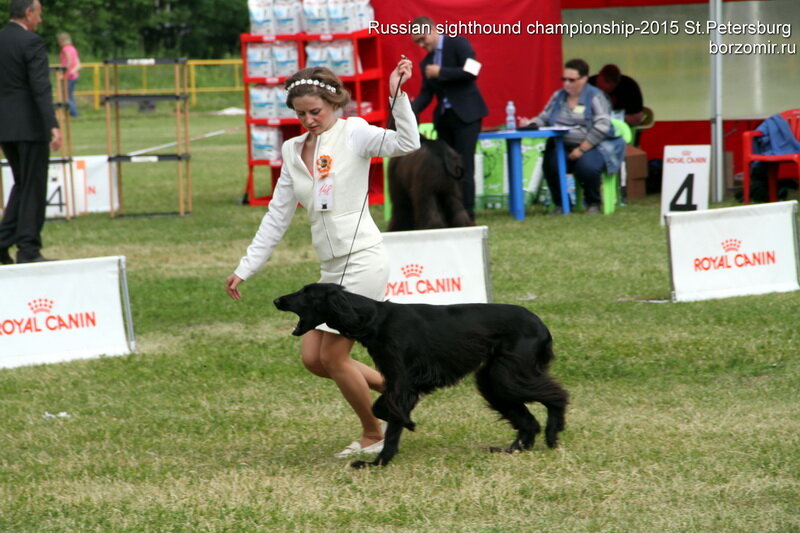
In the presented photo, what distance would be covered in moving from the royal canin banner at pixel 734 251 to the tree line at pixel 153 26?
3778cm

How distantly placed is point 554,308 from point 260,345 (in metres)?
1.95

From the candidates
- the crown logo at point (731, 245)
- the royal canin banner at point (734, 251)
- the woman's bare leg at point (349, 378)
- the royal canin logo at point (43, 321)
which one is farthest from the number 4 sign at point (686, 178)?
the woman's bare leg at point (349, 378)

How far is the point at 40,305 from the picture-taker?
641cm

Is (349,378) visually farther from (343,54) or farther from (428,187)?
(343,54)

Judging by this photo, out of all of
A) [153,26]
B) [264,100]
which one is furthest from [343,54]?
[153,26]

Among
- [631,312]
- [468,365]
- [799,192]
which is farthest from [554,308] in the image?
[799,192]

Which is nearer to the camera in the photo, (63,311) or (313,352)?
(313,352)

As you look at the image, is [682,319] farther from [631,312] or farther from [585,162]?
[585,162]

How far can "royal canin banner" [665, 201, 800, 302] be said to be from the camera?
7.41 m

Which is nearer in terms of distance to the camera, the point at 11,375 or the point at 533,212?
the point at 11,375

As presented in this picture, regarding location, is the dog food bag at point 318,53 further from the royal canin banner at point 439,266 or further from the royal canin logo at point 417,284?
the royal canin logo at point 417,284

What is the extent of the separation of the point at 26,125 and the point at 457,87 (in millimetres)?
4038

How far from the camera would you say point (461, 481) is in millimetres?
4258

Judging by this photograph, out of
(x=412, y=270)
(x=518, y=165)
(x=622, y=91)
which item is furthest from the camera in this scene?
(x=622, y=91)
